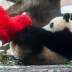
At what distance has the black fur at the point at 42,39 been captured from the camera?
0.65 metres

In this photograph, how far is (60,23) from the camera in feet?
2.22

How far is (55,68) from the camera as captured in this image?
619 millimetres

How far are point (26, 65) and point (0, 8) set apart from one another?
0.15 m

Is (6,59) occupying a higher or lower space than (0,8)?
lower

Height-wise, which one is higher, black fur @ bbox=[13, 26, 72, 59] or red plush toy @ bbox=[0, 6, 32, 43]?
red plush toy @ bbox=[0, 6, 32, 43]

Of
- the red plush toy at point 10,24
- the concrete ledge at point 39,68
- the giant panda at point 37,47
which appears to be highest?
the red plush toy at point 10,24

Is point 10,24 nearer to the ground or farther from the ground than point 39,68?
farther from the ground

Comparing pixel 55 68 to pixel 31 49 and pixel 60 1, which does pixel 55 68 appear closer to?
pixel 31 49

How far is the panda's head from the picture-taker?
2.19 feet

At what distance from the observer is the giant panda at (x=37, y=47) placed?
2.13 ft

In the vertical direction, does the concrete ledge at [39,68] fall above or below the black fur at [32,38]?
below

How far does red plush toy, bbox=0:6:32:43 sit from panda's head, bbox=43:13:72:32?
56 mm

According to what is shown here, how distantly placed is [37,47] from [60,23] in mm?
87

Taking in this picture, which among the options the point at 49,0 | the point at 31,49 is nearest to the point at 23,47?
the point at 31,49
